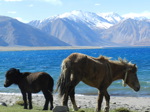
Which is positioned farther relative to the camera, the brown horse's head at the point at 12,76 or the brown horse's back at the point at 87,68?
the brown horse's head at the point at 12,76

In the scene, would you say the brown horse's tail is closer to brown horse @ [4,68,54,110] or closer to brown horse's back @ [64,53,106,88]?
brown horse's back @ [64,53,106,88]

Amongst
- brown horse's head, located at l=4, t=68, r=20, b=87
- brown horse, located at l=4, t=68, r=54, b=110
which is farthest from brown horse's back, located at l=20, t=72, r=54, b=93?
brown horse's head, located at l=4, t=68, r=20, b=87

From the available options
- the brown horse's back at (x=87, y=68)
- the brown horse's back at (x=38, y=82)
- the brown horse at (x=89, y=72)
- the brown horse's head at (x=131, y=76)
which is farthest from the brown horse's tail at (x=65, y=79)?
the brown horse's back at (x=38, y=82)

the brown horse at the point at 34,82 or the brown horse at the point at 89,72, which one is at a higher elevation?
the brown horse at the point at 89,72

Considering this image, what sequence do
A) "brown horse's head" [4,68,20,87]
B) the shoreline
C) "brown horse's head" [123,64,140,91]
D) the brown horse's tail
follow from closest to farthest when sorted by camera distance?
the brown horse's tail → "brown horse's head" [123,64,140,91] → "brown horse's head" [4,68,20,87] → the shoreline

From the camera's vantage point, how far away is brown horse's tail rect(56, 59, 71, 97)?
8.30m

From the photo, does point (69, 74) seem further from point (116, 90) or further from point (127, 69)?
point (116, 90)

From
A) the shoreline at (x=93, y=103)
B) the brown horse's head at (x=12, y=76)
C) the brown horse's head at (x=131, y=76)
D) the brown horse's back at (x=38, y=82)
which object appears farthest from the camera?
the shoreline at (x=93, y=103)

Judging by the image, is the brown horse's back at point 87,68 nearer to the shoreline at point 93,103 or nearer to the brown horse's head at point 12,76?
the brown horse's head at point 12,76

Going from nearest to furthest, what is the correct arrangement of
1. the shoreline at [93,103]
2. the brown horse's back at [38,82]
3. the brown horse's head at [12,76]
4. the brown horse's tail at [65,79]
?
the brown horse's tail at [65,79]
the brown horse's back at [38,82]
the brown horse's head at [12,76]
the shoreline at [93,103]

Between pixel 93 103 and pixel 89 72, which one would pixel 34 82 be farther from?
pixel 93 103

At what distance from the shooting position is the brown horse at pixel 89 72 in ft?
27.3

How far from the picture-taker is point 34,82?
11023mm

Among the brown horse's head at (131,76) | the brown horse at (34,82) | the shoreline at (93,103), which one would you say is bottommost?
the shoreline at (93,103)
